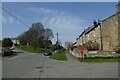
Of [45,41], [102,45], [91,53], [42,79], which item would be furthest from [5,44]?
[42,79]

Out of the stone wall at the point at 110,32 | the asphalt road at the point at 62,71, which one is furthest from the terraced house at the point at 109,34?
the asphalt road at the point at 62,71

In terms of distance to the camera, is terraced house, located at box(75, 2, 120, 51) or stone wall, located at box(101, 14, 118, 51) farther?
stone wall, located at box(101, 14, 118, 51)

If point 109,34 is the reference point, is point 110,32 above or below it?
above

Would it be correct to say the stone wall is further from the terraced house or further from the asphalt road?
the asphalt road

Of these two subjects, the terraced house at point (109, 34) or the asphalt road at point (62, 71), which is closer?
the asphalt road at point (62, 71)

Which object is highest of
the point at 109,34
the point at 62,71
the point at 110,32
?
the point at 110,32

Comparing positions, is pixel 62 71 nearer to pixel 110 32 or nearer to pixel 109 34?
pixel 110 32

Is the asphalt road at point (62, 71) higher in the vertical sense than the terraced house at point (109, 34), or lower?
lower

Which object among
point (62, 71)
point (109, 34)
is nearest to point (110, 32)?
point (109, 34)

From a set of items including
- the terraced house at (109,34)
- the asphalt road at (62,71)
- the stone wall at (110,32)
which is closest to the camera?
the asphalt road at (62,71)

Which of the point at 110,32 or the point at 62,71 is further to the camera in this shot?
the point at 110,32

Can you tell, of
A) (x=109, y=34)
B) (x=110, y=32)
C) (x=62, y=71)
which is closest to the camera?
(x=62, y=71)

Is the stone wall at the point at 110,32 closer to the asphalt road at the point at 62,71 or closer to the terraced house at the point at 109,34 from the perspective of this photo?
the terraced house at the point at 109,34

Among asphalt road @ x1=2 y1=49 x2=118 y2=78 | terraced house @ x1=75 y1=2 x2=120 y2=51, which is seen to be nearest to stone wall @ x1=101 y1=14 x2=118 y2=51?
terraced house @ x1=75 y1=2 x2=120 y2=51
